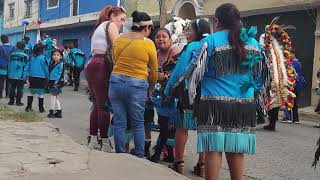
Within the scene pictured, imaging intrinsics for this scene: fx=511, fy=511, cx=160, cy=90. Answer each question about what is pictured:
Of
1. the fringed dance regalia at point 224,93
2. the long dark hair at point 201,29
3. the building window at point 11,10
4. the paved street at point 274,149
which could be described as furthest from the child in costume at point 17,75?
the building window at point 11,10

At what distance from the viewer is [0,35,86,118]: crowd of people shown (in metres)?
10.5

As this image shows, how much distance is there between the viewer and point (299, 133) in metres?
10.2

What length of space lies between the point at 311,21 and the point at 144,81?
10.5 m

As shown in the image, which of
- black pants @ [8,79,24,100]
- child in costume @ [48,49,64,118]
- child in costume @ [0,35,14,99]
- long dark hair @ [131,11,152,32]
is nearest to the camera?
long dark hair @ [131,11,152,32]

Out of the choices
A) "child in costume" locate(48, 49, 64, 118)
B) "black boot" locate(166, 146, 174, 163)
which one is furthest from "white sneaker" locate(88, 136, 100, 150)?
"child in costume" locate(48, 49, 64, 118)

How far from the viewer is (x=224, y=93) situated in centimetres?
446

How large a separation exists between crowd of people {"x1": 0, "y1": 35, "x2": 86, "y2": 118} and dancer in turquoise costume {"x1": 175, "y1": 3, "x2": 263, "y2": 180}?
6.22 meters

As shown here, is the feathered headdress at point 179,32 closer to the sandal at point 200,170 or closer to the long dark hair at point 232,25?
the sandal at point 200,170

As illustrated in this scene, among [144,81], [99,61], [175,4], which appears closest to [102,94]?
[99,61]

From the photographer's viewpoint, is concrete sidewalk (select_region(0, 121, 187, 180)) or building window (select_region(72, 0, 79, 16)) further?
building window (select_region(72, 0, 79, 16))

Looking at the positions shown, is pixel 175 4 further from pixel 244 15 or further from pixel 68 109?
pixel 68 109

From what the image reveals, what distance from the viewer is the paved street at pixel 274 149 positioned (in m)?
6.04

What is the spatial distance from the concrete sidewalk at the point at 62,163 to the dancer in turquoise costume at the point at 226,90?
47 cm

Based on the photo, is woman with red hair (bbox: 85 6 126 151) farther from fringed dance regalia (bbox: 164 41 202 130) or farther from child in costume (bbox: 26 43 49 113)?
child in costume (bbox: 26 43 49 113)
